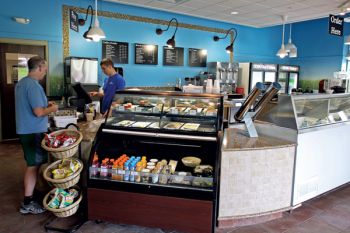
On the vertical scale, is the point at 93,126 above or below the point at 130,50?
below

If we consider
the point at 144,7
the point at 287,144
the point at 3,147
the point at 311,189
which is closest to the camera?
the point at 287,144

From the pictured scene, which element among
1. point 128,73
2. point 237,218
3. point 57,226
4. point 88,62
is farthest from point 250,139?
point 128,73

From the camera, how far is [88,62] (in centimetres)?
593

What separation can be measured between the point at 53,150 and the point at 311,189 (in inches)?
115

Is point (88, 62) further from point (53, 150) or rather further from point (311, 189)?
point (311, 189)

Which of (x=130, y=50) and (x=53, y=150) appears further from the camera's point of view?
(x=130, y=50)

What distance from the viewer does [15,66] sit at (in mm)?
5875

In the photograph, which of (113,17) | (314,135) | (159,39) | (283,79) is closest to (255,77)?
(283,79)

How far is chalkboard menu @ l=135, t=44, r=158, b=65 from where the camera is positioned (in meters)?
7.29

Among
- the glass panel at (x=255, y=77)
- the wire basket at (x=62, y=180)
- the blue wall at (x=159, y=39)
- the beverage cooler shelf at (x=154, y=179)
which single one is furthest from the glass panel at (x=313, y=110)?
the glass panel at (x=255, y=77)

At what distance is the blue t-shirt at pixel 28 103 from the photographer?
2893mm

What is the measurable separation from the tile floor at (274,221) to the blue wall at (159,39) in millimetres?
3484

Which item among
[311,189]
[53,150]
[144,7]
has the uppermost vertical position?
[144,7]

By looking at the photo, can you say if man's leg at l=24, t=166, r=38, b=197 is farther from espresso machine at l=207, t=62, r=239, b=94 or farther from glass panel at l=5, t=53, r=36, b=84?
espresso machine at l=207, t=62, r=239, b=94
